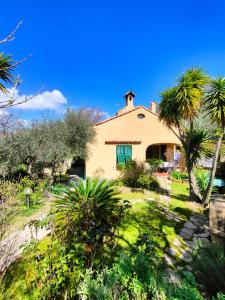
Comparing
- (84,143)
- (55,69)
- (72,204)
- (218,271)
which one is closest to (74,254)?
(218,271)

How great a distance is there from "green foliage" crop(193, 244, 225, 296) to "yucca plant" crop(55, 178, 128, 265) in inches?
81.2

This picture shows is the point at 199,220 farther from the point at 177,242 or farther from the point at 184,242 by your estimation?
the point at 177,242

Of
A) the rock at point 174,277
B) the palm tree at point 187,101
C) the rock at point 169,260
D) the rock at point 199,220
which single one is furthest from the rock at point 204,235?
the palm tree at point 187,101

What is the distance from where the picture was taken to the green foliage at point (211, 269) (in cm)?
369

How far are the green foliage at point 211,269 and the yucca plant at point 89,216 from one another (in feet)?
6.77

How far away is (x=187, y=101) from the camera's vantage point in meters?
11.5

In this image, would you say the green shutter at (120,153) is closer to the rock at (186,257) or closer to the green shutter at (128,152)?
the green shutter at (128,152)

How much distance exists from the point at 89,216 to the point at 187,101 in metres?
8.55

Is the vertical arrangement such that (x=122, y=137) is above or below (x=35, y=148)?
above

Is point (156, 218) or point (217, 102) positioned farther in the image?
point (217, 102)

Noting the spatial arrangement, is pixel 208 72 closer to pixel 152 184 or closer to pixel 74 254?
pixel 152 184

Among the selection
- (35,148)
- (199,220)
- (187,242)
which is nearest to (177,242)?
(187,242)

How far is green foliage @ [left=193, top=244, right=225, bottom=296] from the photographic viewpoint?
369 centimetres

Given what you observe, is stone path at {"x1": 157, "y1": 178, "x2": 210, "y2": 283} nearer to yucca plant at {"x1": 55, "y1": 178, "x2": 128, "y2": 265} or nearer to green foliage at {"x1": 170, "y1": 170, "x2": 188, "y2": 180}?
yucca plant at {"x1": 55, "y1": 178, "x2": 128, "y2": 265}
